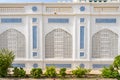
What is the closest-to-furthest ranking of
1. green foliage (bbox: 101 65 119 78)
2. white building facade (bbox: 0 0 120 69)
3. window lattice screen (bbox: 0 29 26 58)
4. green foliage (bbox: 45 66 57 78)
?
green foliage (bbox: 101 65 119 78)
green foliage (bbox: 45 66 57 78)
white building facade (bbox: 0 0 120 69)
window lattice screen (bbox: 0 29 26 58)

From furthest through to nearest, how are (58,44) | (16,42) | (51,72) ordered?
(16,42) < (58,44) < (51,72)

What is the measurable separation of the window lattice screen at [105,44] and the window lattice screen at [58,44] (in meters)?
3.25

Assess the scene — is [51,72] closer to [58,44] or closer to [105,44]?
[58,44]

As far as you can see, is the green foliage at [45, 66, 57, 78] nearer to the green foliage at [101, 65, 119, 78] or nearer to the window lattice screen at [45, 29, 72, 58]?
the green foliage at [101, 65, 119, 78]

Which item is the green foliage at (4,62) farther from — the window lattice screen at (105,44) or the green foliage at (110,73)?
the window lattice screen at (105,44)

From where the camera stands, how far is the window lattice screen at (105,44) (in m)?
33.2

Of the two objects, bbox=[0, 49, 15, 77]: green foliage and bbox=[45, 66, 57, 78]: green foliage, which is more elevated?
bbox=[0, 49, 15, 77]: green foliage

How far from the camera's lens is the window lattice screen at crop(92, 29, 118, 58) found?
3319cm

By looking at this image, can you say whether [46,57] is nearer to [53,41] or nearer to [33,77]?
[53,41]

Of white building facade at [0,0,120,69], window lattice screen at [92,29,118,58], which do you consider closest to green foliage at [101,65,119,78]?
white building facade at [0,0,120,69]

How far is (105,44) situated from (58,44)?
6081mm

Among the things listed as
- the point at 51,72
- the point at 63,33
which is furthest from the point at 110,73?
the point at 63,33

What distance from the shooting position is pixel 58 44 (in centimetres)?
3331

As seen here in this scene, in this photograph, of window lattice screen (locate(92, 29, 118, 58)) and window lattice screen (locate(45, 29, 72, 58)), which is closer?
window lattice screen (locate(92, 29, 118, 58))
